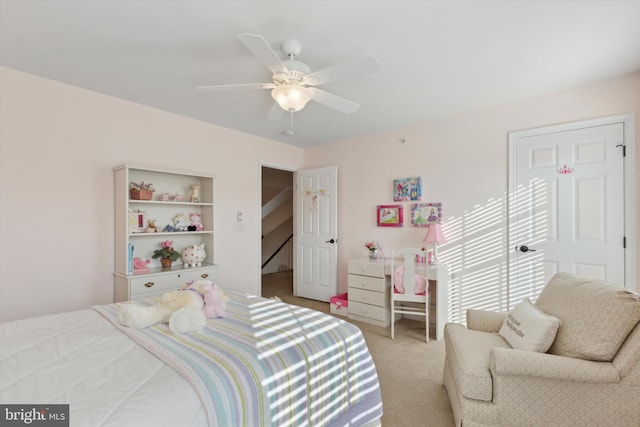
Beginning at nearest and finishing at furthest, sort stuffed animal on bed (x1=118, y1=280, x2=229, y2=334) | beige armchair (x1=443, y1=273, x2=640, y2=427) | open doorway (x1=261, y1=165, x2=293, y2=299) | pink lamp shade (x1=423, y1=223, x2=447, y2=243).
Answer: beige armchair (x1=443, y1=273, x2=640, y2=427) < stuffed animal on bed (x1=118, y1=280, x2=229, y2=334) < pink lamp shade (x1=423, y1=223, x2=447, y2=243) < open doorway (x1=261, y1=165, x2=293, y2=299)

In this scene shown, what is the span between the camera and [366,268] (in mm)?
3545

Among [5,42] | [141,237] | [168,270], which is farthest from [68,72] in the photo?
[168,270]

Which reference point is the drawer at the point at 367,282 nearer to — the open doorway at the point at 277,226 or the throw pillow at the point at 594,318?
the throw pillow at the point at 594,318

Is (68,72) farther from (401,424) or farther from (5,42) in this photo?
(401,424)

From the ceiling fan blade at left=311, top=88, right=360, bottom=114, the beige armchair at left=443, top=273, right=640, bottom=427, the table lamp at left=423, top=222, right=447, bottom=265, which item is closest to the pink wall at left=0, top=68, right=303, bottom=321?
the ceiling fan blade at left=311, top=88, right=360, bottom=114

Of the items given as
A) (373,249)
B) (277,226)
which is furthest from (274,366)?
(277,226)

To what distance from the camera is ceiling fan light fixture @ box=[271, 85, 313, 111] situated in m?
1.90

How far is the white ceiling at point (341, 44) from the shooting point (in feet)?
5.49

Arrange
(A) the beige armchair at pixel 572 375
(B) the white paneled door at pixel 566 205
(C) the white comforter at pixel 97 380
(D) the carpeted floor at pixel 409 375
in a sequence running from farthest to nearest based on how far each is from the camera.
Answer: (B) the white paneled door at pixel 566 205 → (D) the carpeted floor at pixel 409 375 → (A) the beige armchair at pixel 572 375 → (C) the white comforter at pixel 97 380

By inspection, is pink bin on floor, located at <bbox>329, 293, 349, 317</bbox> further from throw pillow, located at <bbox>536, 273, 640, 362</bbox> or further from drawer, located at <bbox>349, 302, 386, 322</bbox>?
throw pillow, located at <bbox>536, 273, 640, 362</bbox>

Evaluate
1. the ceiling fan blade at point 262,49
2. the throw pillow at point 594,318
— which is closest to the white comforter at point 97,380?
the ceiling fan blade at point 262,49

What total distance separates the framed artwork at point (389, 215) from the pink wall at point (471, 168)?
0.25ft

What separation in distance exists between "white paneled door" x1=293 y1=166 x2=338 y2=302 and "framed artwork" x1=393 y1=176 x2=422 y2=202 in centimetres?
93

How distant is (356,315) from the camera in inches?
143
